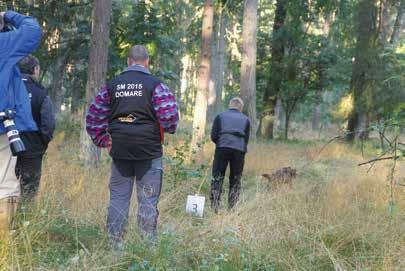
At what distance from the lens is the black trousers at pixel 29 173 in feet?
17.7

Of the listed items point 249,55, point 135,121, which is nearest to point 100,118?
point 135,121

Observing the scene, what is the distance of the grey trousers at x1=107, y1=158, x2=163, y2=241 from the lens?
4887mm

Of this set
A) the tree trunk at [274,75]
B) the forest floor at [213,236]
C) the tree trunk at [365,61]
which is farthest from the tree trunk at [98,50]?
the tree trunk at [274,75]

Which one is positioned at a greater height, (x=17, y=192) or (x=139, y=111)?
(x=139, y=111)

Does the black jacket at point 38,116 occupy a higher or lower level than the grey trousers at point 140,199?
higher

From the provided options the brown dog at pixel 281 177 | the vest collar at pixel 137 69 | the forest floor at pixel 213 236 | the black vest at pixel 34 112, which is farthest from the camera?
the brown dog at pixel 281 177

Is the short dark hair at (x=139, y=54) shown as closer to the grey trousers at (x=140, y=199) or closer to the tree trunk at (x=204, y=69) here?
the grey trousers at (x=140, y=199)

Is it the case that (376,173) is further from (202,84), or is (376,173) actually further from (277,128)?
(277,128)

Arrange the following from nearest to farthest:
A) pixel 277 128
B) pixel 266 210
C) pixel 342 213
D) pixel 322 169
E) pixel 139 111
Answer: pixel 139 111 → pixel 266 210 → pixel 342 213 → pixel 322 169 → pixel 277 128

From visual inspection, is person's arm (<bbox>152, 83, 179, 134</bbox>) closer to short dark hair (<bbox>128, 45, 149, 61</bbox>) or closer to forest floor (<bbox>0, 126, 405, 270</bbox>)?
short dark hair (<bbox>128, 45, 149, 61</bbox>)

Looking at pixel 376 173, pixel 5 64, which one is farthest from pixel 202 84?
pixel 5 64

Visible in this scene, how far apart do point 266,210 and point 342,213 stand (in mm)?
1022

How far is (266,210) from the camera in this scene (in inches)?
A: 229

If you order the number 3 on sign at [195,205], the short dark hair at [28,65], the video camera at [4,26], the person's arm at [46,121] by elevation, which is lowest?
the number 3 on sign at [195,205]
